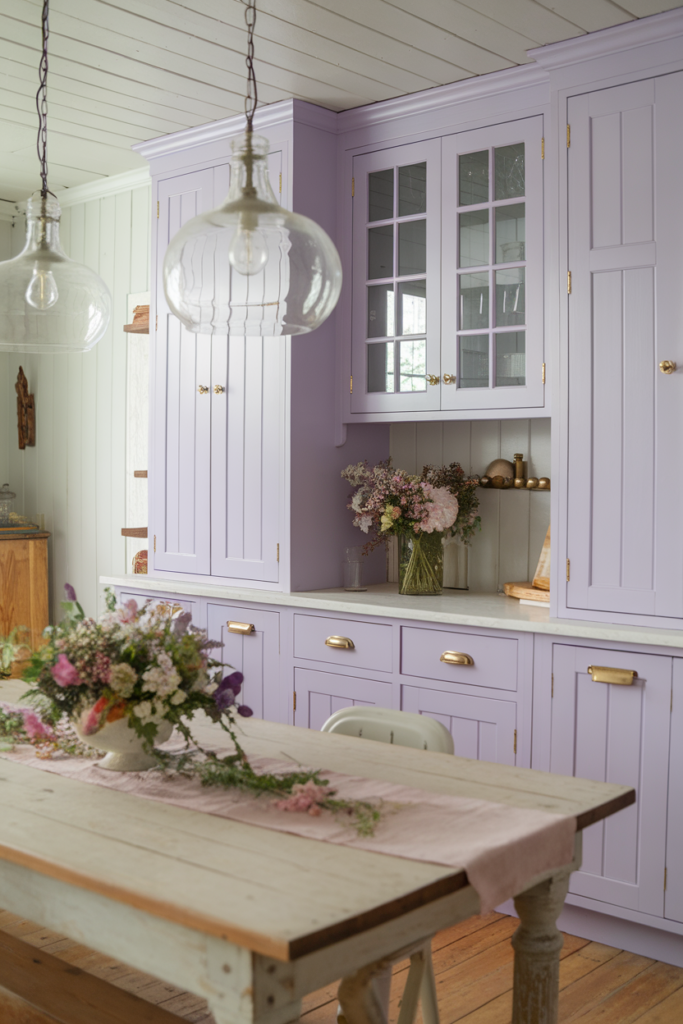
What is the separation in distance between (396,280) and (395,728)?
73.0 inches

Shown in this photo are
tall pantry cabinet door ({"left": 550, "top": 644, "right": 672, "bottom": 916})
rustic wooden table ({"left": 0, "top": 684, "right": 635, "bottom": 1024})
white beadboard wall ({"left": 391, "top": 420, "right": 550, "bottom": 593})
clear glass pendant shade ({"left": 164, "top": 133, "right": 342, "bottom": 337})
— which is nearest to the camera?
rustic wooden table ({"left": 0, "top": 684, "right": 635, "bottom": 1024})

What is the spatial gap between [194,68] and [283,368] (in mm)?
1038

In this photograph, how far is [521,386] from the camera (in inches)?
128

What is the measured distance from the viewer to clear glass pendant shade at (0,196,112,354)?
2010mm

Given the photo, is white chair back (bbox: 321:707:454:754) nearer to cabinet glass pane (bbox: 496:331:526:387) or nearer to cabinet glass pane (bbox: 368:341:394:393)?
cabinet glass pane (bbox: 496:331:526:387)

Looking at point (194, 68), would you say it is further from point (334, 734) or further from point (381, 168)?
point (334, 734)

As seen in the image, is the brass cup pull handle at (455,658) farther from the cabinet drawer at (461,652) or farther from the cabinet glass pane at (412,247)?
Answer: the cabinet glass pane at (412,247)

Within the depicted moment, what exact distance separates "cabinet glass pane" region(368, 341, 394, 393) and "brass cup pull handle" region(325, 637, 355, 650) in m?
0.92

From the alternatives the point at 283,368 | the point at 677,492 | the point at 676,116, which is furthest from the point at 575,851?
the point at 283,368

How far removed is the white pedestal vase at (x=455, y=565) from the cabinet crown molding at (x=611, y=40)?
65.9 inches

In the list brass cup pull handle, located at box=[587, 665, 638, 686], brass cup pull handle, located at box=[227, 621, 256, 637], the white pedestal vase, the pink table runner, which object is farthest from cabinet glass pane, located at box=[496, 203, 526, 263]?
the pink table runner

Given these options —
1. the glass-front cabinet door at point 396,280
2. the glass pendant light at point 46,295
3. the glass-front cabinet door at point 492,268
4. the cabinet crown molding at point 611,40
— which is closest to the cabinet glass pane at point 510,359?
the glass-front cabinet door at point 492,268

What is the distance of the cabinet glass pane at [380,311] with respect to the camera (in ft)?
11.9

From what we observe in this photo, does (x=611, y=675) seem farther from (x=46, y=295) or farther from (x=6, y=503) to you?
(x=6, y=503)
